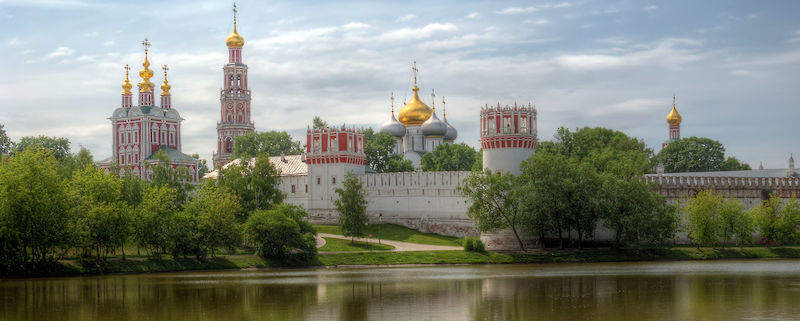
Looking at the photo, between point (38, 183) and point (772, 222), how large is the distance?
45.1m

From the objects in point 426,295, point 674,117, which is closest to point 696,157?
point 674,117

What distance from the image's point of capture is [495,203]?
59125 mm

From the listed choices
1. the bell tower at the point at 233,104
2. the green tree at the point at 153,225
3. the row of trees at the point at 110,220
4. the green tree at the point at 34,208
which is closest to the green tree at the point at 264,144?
the bell tower at the point at 233,104

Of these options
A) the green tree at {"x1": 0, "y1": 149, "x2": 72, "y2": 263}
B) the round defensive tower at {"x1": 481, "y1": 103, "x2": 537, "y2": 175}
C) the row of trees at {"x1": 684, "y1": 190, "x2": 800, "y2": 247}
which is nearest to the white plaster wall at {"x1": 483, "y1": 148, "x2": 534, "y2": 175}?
the round defensive tower at {"x1": 481, "y1": 103, "x2": 537, "y2": 175}

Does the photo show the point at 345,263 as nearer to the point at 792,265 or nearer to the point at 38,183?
the point at 38,183

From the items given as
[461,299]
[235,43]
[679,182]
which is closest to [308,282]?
[461,299]

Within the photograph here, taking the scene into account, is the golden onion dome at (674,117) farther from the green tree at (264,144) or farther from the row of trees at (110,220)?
the row of trees at (110,220)

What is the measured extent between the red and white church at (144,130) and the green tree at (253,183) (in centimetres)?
3441

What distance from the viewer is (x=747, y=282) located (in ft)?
123

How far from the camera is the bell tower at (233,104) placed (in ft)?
346

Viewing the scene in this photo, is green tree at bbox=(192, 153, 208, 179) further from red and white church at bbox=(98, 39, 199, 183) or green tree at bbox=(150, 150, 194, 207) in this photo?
green tree at bbox=(150, 150, 194, 207)

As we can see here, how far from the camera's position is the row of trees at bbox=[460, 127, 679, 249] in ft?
185

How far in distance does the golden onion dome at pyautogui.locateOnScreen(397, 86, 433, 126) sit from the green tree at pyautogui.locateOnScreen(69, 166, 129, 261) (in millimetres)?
56538

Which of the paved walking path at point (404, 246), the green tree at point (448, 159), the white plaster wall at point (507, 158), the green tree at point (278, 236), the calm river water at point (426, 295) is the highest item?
the green tree at point (448, 159)
